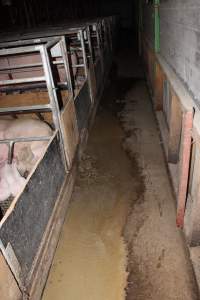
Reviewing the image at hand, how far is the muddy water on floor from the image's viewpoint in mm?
2213

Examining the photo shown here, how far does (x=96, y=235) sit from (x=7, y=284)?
1285 mm

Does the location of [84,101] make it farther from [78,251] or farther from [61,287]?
[61,287]

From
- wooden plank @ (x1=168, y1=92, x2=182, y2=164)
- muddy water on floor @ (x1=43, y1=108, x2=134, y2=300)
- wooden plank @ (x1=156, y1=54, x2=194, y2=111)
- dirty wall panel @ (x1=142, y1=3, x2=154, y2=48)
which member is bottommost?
muddy water on floor @ (x1=43, y1=108, x2=134, y2=300)

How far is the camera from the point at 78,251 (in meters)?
2.52

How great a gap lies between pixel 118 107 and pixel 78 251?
12.4 ft

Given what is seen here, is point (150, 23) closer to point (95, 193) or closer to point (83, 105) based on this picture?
point (83, 105)

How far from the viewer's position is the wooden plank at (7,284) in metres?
1.42

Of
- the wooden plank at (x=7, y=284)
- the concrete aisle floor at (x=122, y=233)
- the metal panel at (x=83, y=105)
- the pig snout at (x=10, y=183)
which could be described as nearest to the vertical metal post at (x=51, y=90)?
the pig snout at (x=10, y=183)

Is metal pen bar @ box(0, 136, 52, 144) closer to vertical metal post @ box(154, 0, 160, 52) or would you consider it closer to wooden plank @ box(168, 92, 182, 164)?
wooden plank @ box(168, 92, 182, 164)

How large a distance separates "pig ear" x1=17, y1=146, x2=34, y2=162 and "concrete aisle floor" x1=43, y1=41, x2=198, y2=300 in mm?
785

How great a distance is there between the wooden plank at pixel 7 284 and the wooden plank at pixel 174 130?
2.34 metres

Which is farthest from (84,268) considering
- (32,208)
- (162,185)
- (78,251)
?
(162,185)

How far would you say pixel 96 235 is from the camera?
105 inches

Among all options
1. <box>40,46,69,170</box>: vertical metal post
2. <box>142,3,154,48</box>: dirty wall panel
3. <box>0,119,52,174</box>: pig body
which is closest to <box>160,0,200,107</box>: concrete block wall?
<box>40,46,69,170</box>: vertical metal post
